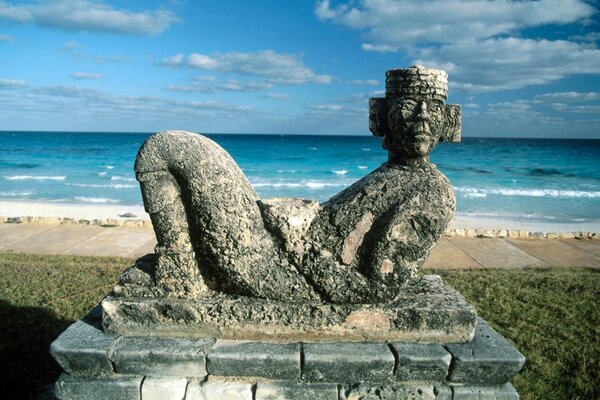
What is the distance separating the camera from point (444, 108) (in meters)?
3.09

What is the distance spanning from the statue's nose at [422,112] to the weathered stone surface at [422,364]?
151 cm

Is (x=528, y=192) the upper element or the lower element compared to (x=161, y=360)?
lower

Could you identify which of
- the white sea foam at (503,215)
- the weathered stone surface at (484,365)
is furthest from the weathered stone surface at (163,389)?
the white sea foam at (503,215)

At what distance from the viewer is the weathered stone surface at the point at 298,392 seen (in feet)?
9.19

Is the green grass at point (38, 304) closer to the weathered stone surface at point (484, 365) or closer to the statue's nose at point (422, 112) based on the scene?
the weathered stone surface at point (484, 365)

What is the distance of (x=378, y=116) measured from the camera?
3254 millimetres

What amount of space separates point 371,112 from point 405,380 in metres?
1.85

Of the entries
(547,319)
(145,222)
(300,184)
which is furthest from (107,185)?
(547,319)

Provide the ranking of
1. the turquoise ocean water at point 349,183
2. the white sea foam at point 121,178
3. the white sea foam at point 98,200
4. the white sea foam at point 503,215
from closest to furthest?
1. the white sea foam at point 503,215
2. the turquoise ocean water at point 349,183
3. the white sea foam at point 98,200
4. the white sea foam at point 121,178

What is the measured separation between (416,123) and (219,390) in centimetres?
215

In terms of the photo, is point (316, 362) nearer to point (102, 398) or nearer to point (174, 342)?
point (174, 342)

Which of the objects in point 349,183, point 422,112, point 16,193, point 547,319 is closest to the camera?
point 422,112

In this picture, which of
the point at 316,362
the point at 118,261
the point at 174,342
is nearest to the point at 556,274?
the point at 316,362

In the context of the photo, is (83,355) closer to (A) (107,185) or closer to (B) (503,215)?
(B) (503,215)
